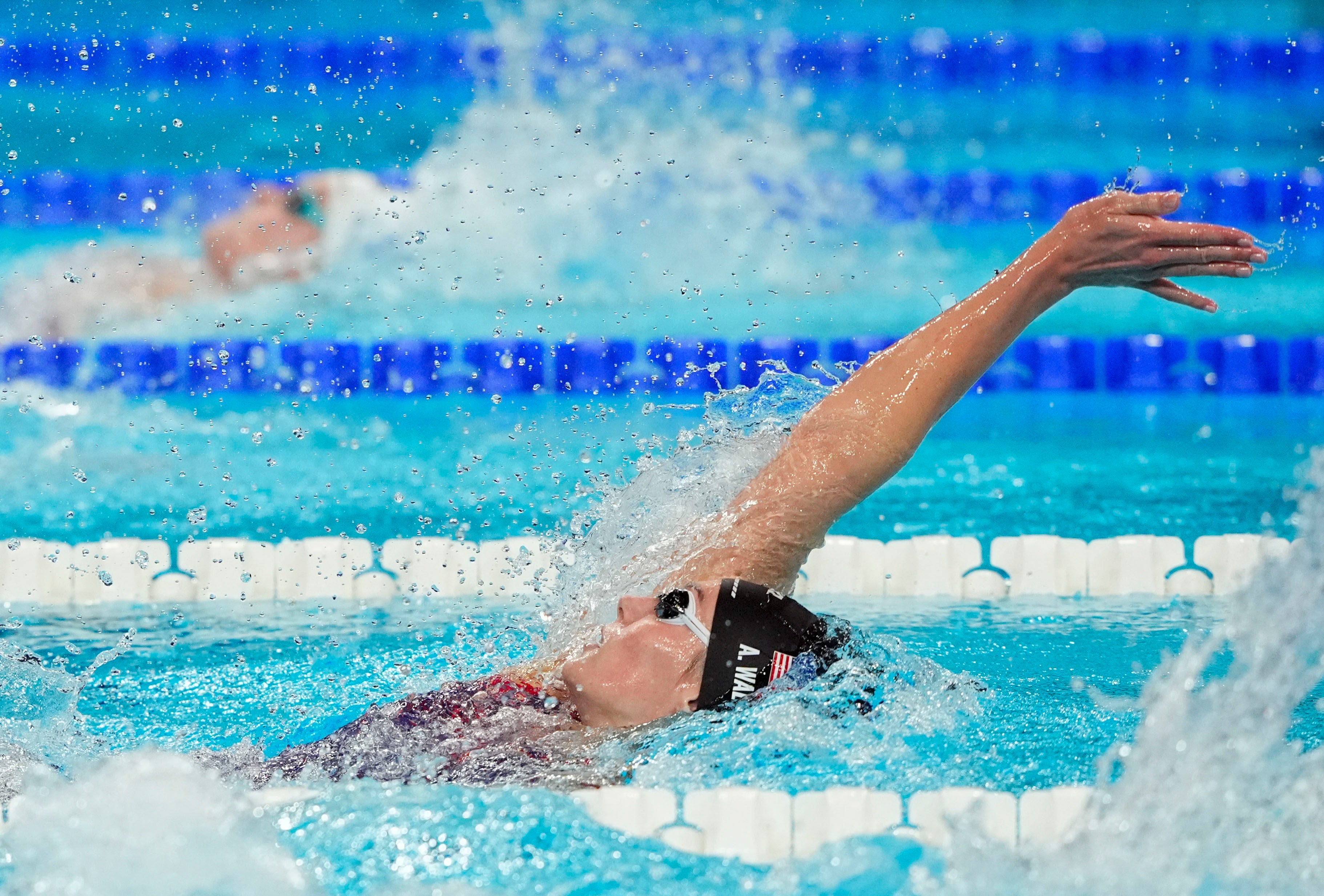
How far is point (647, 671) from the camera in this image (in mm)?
1652

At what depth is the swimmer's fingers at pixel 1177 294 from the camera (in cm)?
165

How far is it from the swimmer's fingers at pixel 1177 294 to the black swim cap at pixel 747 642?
0.59m

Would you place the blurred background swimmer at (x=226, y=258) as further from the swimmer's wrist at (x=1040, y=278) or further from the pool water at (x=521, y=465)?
the swimmer's wrist at (x=1040, y=278)

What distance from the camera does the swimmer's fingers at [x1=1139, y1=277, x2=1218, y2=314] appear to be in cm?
165

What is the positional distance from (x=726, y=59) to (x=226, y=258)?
2.29 meters

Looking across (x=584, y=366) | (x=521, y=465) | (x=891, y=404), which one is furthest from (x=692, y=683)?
(x=584, y=366)

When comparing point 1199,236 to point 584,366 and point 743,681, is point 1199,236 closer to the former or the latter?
point 743,681

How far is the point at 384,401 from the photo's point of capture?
4578 mm

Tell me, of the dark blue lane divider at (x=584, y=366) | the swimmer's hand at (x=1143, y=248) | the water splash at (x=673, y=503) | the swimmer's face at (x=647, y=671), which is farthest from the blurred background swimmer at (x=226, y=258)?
the swimmer's hand at (x=1143, y=248)

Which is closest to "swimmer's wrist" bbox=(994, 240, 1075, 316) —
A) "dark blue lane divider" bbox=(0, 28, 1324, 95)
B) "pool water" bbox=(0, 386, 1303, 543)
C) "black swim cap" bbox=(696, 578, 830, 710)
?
"black swim cap" bbox=(696, 578, 830, 710)

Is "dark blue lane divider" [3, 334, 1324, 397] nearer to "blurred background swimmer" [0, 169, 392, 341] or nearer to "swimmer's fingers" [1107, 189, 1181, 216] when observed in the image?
"blurred background swimmer" [0, 169, 392, 341]

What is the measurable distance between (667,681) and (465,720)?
0.26 meters

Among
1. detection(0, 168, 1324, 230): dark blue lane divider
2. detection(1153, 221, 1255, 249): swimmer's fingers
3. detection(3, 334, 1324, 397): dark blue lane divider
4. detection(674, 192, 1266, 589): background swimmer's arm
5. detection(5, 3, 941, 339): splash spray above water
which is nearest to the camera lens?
detection(1153, 221, 1255, 249): swimmer's fingers

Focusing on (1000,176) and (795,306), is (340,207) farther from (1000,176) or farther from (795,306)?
(1000,176)
